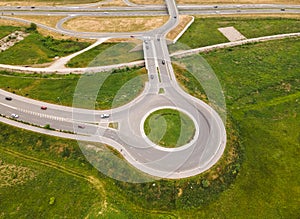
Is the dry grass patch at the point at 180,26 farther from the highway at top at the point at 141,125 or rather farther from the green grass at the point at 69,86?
the green grass at the point at 69,86

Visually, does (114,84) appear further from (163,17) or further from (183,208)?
(163,17)

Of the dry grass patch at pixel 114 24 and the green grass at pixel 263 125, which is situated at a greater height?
the dry grass patch at pixel 114 24

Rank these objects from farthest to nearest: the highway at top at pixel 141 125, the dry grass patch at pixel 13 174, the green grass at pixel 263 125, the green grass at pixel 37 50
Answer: the green grass at pixel 37 50 < the highway at top at pixel 141 125 < the dry grass patch at pixel 13 174 < the green grass at pixel 263 125

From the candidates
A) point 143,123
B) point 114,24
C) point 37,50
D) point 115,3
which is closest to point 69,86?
point 143,123

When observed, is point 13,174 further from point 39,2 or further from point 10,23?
point 39,2

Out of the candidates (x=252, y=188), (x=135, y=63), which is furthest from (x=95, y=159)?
(x=135, y=63)

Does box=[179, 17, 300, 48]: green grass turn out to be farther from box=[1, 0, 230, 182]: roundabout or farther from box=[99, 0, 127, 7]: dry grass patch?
box=[99, 0, 127, 7]: dry grass patch

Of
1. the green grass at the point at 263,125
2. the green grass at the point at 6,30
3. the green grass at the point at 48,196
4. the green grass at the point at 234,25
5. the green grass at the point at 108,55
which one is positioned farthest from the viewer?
the green grass at the point at 6,30

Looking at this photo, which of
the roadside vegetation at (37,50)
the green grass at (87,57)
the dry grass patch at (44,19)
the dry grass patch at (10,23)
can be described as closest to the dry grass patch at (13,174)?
the green grass at (87,57)
